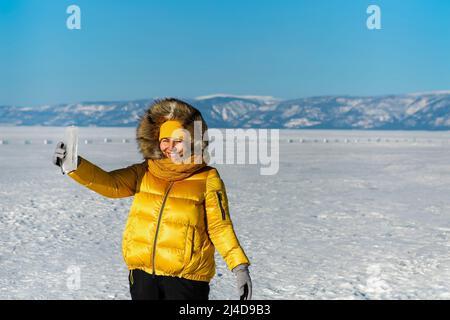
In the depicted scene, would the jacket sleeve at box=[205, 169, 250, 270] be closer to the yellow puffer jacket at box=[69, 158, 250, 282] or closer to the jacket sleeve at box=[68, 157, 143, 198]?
the yellow puffer jacket at box=[69, 158, 250, 282]

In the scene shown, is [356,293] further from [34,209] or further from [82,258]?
[34,209]

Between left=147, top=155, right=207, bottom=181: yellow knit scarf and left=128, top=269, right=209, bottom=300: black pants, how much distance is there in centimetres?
48

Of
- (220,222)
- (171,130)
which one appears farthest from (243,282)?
(171,130)

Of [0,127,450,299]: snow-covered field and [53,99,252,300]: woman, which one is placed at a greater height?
[53,99,252,300]: woman

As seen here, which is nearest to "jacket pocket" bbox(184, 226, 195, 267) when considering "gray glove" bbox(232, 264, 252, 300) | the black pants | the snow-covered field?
the black pants

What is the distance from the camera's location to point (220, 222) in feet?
8.43

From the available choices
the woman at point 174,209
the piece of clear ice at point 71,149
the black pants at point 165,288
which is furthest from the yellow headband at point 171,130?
the black pants at point 165,288

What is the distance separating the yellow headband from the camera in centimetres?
256

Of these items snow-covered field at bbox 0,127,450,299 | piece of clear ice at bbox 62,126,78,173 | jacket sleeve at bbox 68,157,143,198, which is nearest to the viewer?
piece of clear ice at bbox 62,126,78,173

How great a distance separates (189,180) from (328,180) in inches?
498

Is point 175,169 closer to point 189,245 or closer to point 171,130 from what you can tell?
point 171,130

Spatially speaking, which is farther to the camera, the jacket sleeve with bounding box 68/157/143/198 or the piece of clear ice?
the jacket sleeve with bounding box 68/157/143/198

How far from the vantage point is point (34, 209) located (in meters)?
9.24
